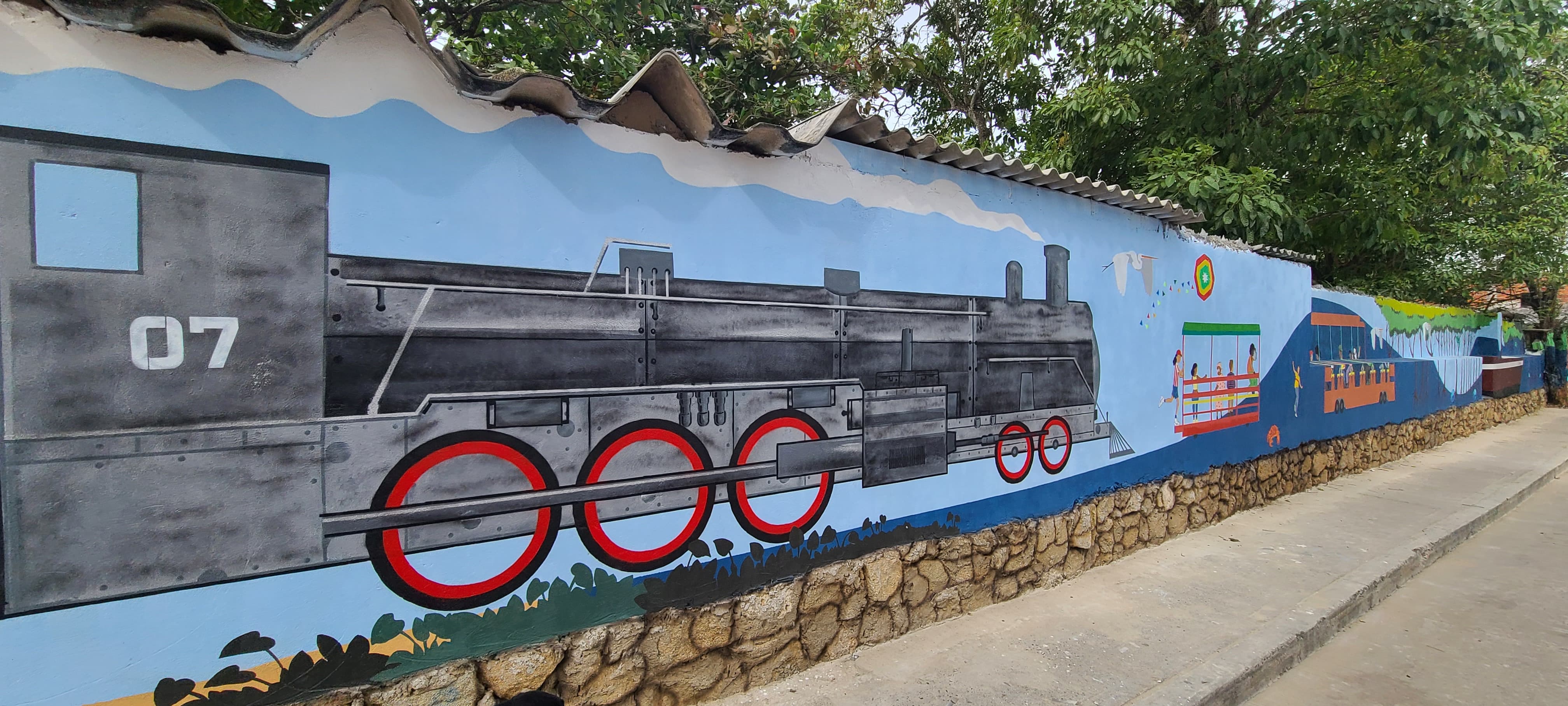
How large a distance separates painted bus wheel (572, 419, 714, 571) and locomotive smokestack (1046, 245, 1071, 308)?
2738 mm

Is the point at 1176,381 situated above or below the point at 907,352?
below

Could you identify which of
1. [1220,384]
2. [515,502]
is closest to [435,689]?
[515,502]

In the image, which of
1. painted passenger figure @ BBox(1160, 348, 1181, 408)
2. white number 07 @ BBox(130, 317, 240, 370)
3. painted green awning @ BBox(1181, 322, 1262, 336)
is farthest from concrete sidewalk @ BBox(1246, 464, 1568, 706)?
white number 07 @ BBox(130, 317, 240, 370)

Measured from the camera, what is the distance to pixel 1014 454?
4.33 metres

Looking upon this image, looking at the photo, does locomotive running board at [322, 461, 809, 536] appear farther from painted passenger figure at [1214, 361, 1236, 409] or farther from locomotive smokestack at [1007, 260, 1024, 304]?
painted passenger figure at [1214, 361, 1236, 409]

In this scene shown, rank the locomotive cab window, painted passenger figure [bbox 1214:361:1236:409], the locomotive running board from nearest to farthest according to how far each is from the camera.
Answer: the locomotive cab window
the locomotive running board
painted passenger figure [bbox 1214:361:1236:409]

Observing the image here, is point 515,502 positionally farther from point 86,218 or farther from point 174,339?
point 86,218

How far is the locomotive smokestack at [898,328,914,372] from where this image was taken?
3.72m

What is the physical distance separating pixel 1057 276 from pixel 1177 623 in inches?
88.7

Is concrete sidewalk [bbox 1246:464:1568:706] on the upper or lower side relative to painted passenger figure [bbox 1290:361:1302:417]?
lower

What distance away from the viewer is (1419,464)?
9.67 m

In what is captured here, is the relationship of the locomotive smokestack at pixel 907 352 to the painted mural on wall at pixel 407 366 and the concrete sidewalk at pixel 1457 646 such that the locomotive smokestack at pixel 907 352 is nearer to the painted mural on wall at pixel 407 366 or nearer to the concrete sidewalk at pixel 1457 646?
the painted mural on wall at pixel 407 366

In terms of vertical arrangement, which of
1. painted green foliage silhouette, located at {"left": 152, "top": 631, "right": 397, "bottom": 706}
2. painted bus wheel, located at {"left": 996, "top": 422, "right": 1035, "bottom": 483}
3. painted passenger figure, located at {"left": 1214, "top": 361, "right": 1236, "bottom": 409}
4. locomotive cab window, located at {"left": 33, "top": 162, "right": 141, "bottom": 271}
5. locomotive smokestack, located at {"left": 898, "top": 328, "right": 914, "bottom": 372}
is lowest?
painted green foliage silhouette, located at {"left": 152, "top": 631, "right": 397, "bottom": 706}

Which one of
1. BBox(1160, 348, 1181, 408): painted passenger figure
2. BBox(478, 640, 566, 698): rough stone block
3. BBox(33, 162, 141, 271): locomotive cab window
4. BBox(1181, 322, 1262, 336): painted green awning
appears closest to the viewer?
BBox(33, 162, 141, 271): locomotive cab window
